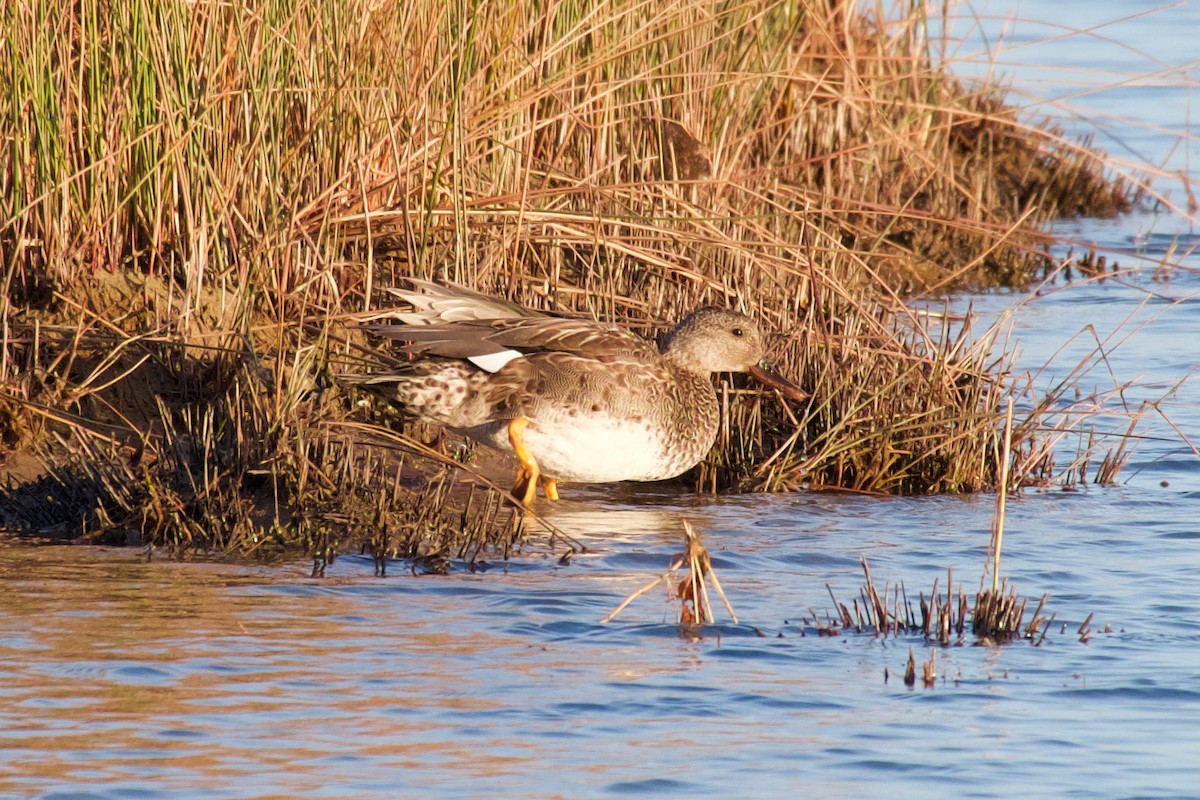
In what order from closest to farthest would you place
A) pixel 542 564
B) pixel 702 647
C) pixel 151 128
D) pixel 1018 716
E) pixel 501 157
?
pixel 1018 716 < pixel 702 647 < pixel 542 564 < pixel 151 128 < pixel 501 157

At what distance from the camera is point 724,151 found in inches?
312

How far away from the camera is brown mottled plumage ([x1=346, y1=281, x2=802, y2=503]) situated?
19.6 ft

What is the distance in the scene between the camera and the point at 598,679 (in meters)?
4.39

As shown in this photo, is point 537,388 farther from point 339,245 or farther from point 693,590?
point 693,590

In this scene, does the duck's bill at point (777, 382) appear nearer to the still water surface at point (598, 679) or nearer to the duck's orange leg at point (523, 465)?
the still water surface at point (598, 679)

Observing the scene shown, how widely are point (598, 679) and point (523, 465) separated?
1744 millimetres

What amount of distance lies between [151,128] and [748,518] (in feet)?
7.76

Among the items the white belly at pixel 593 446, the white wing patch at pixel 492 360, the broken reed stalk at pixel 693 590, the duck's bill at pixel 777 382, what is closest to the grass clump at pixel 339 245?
the duck's bill at pixel 777 382

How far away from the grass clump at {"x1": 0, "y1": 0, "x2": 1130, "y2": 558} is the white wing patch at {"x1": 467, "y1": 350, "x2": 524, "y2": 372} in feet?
1.47

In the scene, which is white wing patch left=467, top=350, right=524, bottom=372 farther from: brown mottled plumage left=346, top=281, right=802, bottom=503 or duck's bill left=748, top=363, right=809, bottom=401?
duck's bill left=748, top=363, right=809, bottom=401

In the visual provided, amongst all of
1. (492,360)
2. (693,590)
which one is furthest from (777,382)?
(693,590)

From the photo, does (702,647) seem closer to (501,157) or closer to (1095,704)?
(1095,704)

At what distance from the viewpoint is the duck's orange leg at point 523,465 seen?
19.6 ft

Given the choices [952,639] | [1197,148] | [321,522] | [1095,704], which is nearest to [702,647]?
[952,639]
